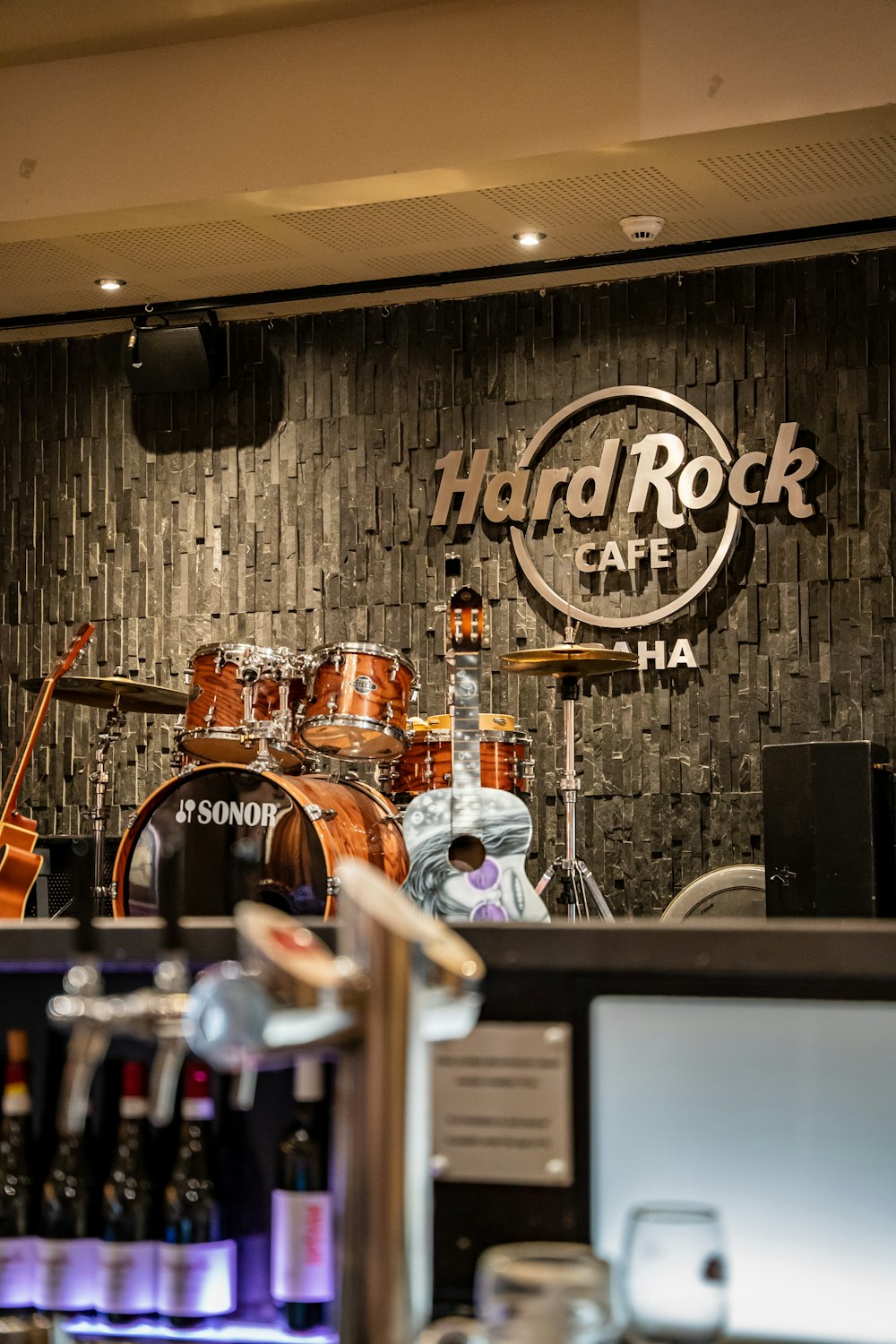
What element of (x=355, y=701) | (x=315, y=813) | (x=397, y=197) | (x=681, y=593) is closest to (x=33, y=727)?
(x=315, y=813)

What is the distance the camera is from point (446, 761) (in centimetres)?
539

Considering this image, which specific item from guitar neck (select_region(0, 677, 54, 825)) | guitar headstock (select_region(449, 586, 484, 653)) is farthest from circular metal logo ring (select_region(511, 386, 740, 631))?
guitar headstock (select_region(449, 586, 484, 653))

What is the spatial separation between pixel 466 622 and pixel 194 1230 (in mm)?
1632

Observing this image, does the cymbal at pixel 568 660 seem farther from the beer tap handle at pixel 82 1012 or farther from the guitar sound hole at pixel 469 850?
the beer tap handle at pixel 82 1012

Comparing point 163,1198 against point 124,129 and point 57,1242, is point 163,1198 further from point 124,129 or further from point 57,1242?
point 124,129

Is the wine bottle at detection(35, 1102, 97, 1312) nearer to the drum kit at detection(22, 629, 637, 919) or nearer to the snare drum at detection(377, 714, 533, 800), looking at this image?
the drum kit at detection(22, 629, 637, 919)

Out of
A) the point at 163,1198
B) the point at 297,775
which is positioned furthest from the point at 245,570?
the point at 163,1198

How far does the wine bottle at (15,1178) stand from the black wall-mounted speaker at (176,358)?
5568 mm

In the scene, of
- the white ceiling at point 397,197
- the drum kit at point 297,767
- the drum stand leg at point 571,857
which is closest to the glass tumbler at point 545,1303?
the drum kit at point 297,767

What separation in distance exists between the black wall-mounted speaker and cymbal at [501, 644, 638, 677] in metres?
2.21

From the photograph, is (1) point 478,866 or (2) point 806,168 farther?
(2) point 806,168

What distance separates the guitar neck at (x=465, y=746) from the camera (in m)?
2.98

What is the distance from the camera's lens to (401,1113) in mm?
1014

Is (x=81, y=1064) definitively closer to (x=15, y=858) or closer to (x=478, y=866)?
(x=478, y=866)
